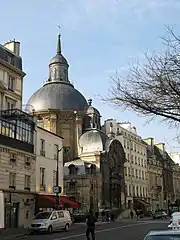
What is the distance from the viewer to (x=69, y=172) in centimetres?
6469

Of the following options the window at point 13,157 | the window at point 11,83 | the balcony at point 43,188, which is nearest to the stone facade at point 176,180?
the balcony at point 43,188

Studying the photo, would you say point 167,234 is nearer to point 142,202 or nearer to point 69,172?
point 69,172

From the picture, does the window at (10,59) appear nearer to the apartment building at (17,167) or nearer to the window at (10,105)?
the window at (10,105)

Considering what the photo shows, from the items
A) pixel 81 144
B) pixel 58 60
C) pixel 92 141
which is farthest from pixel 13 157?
pixel 58 60

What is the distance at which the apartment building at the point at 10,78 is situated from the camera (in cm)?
3822

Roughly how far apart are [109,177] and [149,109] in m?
55.7

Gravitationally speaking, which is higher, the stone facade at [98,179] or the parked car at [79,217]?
the stone facade at [98,179]

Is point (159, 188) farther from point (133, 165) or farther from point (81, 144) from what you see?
point (81, 144)

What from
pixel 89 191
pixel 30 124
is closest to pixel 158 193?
pixel 89 191

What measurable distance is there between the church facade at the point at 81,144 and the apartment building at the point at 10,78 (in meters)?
23.7

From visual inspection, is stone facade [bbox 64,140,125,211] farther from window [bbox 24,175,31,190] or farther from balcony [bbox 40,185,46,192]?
window [bbox 24,175,31,190]

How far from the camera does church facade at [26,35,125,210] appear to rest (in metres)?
63.6

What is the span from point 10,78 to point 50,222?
15769 millimetres

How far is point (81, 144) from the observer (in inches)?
2842
